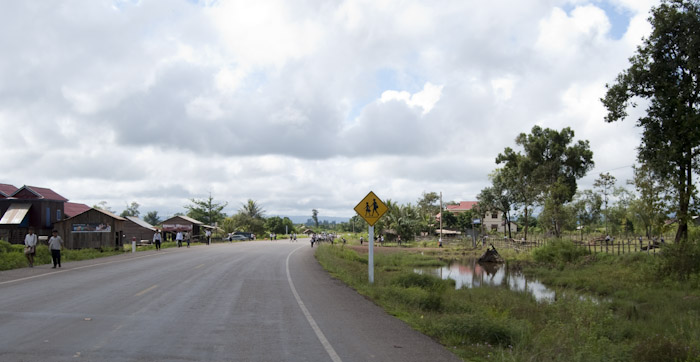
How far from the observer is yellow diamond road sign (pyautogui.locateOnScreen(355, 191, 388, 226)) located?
1783cm

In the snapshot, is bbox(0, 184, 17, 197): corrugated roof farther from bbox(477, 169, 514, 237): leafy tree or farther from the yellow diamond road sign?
bbox(477, 169, 514, 237): leafy tree

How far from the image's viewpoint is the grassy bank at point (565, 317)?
28.1 ft

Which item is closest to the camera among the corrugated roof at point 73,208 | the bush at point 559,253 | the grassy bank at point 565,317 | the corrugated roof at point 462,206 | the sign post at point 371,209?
the grassy bank at point 565,317

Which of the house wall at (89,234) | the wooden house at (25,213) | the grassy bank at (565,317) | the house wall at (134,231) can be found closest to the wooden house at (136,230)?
the house wall at (134,231)

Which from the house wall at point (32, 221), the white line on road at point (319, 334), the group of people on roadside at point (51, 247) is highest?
the house wall at point (32, 221)

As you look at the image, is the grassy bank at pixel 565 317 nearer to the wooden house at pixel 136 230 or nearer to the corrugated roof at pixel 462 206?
the wooden house at pixel 136 230

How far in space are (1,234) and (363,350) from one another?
42.0 m

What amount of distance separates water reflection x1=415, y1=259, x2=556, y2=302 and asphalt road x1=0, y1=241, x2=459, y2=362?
11.9 metres

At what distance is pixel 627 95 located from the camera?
1032 inches

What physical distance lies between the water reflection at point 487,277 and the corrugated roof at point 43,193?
1178 inches

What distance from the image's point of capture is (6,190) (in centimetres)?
4394

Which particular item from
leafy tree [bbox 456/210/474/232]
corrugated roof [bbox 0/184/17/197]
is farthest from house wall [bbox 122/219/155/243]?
leafy tree [bbox 456/210/474/232]

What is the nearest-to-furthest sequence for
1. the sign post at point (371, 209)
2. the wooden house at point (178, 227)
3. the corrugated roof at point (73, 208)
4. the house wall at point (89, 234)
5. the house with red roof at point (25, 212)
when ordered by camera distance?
the sign post at point (371, 209) < the house wall at point (89, 234) < the house with red roof at point (25, 212) < the corrugated roof at point (73, 208) < the wooden house at point (178, 227)

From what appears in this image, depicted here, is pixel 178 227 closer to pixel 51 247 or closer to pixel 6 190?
pixel 6 190
